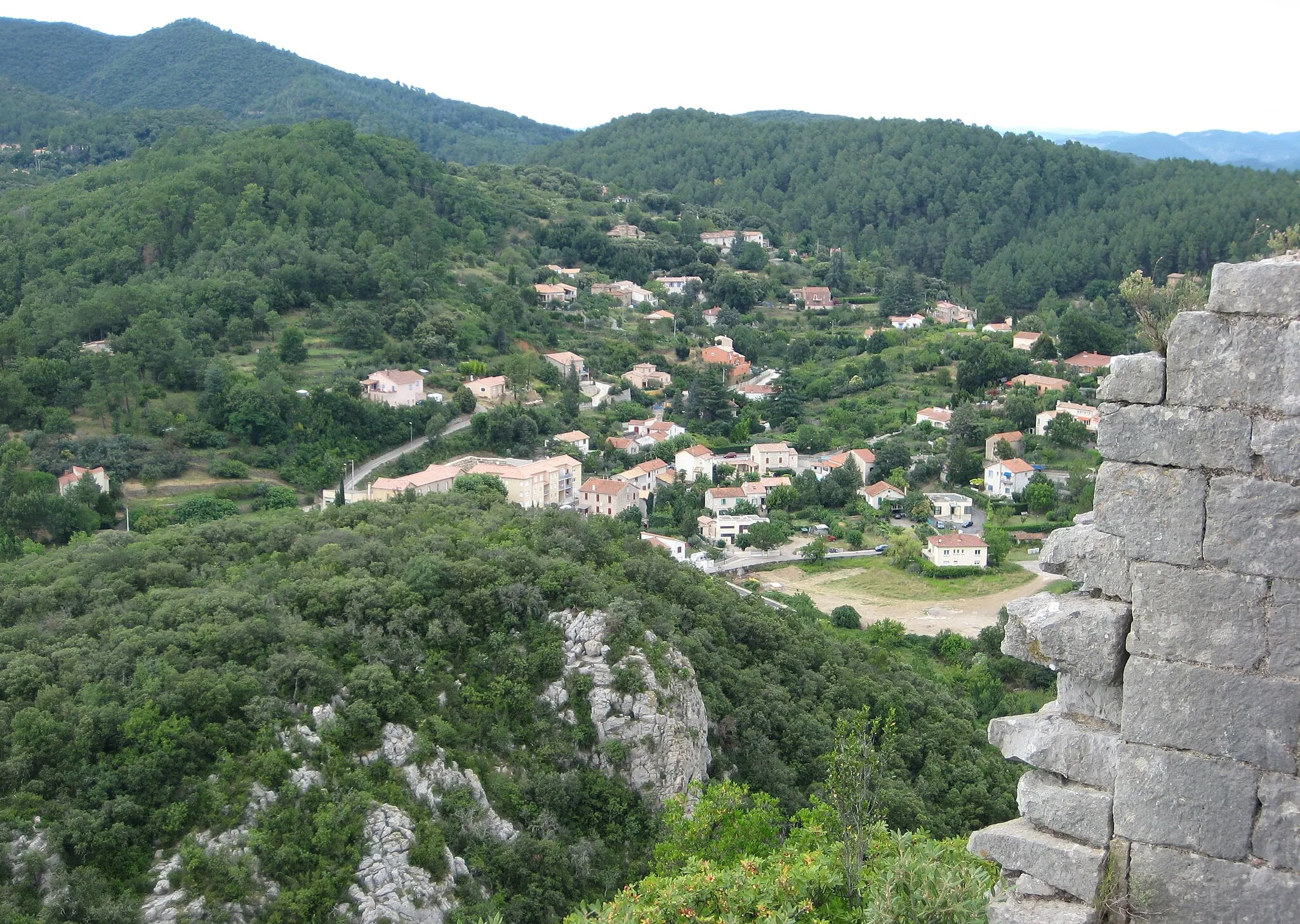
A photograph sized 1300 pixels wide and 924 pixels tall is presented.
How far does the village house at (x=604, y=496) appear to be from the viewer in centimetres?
4012

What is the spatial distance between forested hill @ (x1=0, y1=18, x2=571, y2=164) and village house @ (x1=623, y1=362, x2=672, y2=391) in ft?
246

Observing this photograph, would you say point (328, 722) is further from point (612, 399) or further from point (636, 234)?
point (636, 234)

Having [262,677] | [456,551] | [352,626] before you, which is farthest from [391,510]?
[262,677]

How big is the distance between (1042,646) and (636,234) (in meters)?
75.7

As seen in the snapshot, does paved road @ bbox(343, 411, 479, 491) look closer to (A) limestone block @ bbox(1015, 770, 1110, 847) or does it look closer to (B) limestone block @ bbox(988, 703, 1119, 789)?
(B) limestone block @ bbox(988, 703, 1119, 789)

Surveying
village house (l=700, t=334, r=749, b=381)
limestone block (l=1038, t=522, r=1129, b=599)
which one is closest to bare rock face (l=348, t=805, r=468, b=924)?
limestone block (l=1038, t=522, r=1129, b=599)

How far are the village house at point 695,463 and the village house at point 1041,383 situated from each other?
1520 cm

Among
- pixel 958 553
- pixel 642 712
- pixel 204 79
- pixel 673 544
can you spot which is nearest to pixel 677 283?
pixel 673 544

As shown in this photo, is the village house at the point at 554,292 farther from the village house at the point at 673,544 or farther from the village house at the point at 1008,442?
the village house at the point at 673,544

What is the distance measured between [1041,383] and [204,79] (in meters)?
115

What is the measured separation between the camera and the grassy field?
112 feet


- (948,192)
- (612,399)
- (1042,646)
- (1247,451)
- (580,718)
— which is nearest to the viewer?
(1247,451)

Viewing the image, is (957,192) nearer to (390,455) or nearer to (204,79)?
(390,455)

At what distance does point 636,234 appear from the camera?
78500 millimetres
